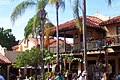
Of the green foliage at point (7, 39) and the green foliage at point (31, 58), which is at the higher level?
the green foliage at point (7, 39)

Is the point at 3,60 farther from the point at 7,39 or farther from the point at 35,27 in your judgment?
the point at 7,39

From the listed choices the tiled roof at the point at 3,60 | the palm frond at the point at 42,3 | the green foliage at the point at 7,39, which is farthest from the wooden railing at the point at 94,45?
the green foliage at the point at 7,39

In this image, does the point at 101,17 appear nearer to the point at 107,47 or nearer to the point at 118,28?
the point at 118,28

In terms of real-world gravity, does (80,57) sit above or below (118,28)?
below

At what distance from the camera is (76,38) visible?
34781mm

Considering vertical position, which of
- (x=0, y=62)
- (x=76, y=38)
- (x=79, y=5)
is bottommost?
(x=0, y=62)

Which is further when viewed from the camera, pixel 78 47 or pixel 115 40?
pixel 78 47

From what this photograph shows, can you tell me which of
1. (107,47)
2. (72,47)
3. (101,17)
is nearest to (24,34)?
(72,47)

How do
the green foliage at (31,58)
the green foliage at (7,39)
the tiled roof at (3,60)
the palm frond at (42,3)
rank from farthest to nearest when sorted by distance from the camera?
1. the green foliage at (7,39)
2. the tiled roof at (3,60)
3. the green foliage at (31,58)
4. the palm frond at (42,3)

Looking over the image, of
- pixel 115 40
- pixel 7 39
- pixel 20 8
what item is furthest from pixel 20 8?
pixel 7 39

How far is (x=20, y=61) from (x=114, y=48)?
35.3 feet

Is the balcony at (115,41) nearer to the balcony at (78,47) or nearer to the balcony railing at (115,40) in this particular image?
the balcony railing at (115,40)

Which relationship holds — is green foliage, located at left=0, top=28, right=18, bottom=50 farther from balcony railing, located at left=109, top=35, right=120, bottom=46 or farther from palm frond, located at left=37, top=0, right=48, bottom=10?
balcony railing, located at left=109, top=35, right=120, bottom=46

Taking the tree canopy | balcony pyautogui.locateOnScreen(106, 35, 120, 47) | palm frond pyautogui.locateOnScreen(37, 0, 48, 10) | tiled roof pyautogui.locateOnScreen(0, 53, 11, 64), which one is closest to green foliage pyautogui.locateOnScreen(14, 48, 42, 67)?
the tree canopy
